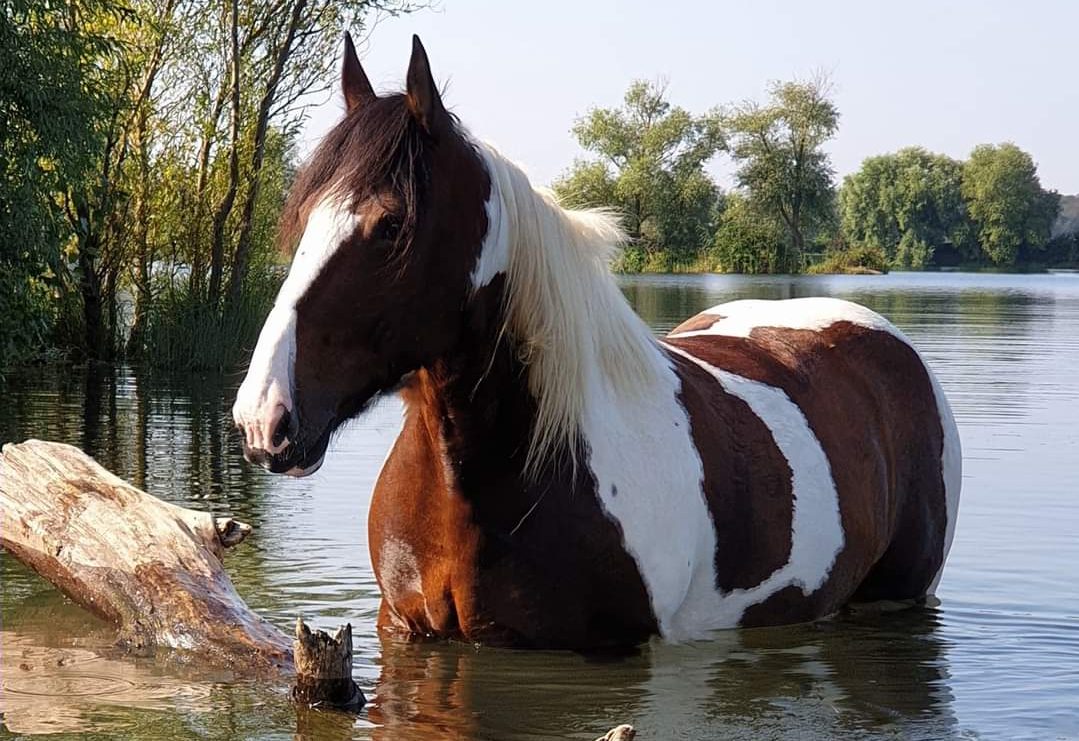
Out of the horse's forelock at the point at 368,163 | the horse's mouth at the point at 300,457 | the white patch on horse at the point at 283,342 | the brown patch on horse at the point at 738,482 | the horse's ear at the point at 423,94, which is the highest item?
the horse's ear at the point at 423,94

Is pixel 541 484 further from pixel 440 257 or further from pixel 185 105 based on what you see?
pixel 185 105

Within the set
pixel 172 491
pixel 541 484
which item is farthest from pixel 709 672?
pixel 172 491

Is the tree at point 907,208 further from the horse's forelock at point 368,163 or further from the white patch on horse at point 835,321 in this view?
the horse's forelock at point 368,163

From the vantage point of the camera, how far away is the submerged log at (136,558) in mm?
4898

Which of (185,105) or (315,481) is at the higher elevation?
(185,105)

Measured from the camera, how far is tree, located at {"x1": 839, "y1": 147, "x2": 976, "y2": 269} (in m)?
103

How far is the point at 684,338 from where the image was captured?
6.05 metres

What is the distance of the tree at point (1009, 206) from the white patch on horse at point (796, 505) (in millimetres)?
100449

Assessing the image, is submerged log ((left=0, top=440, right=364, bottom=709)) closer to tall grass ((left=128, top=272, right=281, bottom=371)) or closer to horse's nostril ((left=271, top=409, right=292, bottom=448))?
horse's nostril ((left=271, top=409, right=292, bottom=448))

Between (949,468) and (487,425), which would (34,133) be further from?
(487,425)

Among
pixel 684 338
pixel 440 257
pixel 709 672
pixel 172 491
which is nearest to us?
pixel 440 257

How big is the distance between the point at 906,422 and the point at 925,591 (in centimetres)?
75

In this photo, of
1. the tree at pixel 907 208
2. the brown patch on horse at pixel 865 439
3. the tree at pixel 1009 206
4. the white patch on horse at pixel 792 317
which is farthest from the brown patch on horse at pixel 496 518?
the tree at pixel 1009 206

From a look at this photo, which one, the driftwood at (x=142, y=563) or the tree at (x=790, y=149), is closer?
the driftwood at (x=142, y=563)
